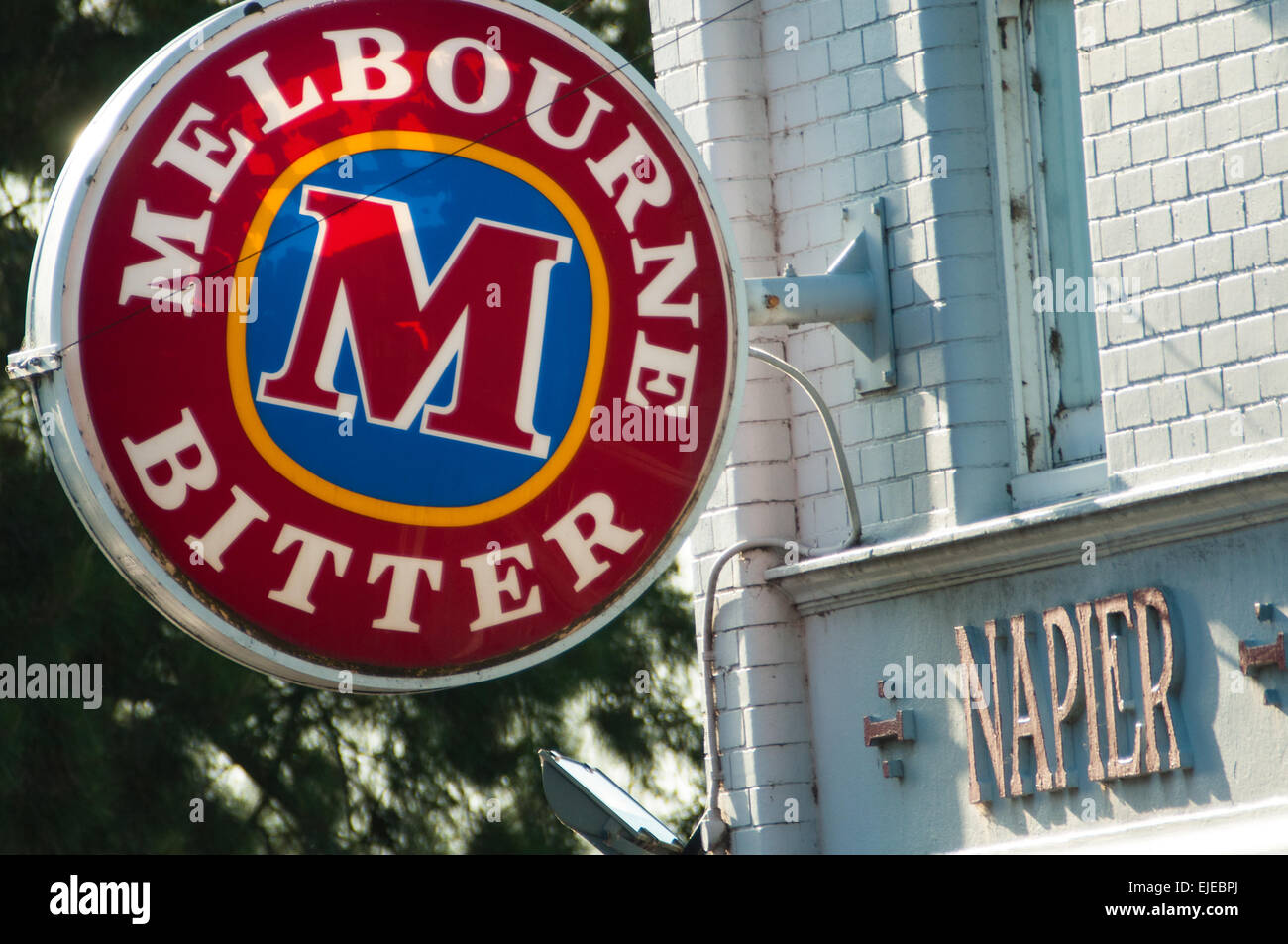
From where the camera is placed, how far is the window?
781 cm

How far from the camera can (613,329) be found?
21.5ft

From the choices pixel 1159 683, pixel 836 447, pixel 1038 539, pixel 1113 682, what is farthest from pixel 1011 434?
pixel 1159 683

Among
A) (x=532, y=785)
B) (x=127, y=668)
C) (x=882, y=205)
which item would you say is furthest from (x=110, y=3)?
(x=882, y=205)

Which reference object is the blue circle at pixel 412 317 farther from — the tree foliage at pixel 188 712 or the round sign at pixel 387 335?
the tree foliage at pixel 188 712

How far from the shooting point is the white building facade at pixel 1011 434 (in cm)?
700

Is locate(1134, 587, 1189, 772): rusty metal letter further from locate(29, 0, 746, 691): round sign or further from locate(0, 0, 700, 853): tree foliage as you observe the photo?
locate(0, 0, 700, 853): tree foliage

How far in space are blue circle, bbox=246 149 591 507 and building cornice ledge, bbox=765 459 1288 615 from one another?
5.96ft

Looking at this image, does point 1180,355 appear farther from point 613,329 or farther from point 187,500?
point 187,500

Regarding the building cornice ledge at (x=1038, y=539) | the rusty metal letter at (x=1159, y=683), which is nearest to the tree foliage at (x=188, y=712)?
the building cornice ledge at (x=1038, y=539)

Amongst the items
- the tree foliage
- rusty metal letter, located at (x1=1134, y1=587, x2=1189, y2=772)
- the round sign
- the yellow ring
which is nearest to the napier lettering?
rusty metal letter, located at (x1=1134, y1=587, x2=1189, y2=772)

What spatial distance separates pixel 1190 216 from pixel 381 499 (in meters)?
2.80

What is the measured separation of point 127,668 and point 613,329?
8.55 m

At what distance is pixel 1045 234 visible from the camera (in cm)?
798
